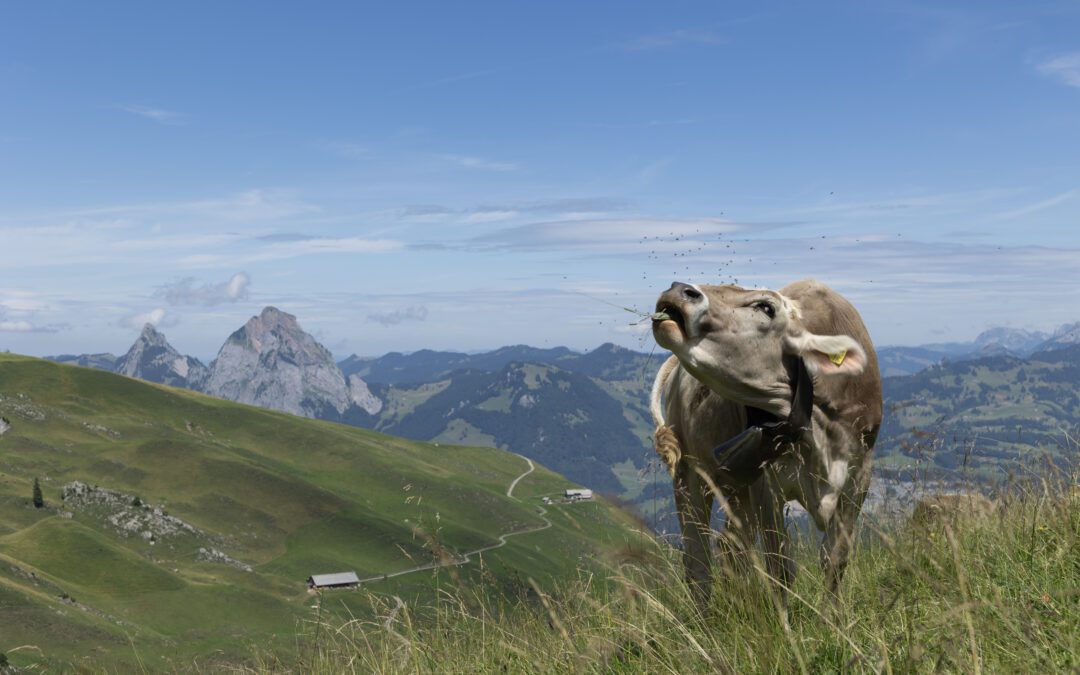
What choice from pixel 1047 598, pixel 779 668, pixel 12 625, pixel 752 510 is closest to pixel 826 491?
pixel 752 510

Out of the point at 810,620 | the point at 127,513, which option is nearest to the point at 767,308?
the point at 810,620

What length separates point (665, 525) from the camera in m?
9.77

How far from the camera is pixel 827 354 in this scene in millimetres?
7102

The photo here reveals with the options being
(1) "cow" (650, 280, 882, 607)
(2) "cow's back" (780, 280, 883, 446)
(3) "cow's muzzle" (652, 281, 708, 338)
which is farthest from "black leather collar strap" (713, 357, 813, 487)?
(3) "cow's muzzle" (652, 281, 708, 338)

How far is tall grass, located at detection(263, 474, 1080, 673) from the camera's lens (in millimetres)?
4738

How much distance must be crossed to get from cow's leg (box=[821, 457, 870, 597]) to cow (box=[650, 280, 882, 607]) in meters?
0.01

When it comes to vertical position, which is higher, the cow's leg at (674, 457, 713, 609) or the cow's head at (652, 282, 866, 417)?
the cow's head at (652, 282, 866, 417)

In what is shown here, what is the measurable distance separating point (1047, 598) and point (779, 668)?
7.23ft

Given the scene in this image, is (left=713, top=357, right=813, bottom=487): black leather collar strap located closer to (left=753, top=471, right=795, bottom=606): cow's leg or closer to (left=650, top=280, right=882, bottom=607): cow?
(left=650, top=280, right=882, bottom=607): cow

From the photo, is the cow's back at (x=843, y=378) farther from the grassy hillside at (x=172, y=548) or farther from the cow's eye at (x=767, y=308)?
the grassy hillside at (x=172, y=548)

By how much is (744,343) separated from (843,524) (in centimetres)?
181

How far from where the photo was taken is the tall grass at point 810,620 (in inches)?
187

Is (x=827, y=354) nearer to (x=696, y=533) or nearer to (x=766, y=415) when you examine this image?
(x=766, y=415)

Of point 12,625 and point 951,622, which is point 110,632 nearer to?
point 12,625
